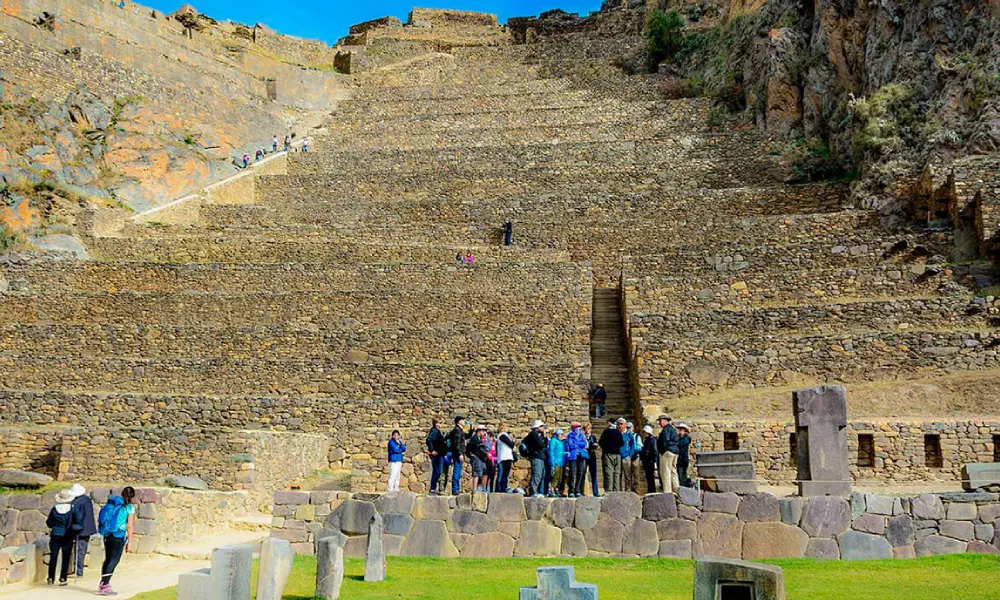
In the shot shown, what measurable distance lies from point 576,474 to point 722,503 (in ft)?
12.2

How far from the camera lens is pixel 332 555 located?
1159cm

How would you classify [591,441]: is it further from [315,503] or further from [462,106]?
[462,106]

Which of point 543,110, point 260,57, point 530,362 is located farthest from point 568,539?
point 260,57

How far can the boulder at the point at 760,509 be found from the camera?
1302 centimetres

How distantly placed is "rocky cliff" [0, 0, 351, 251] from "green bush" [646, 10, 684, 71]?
666 inches

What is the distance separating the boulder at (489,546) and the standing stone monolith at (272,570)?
2.82 meters

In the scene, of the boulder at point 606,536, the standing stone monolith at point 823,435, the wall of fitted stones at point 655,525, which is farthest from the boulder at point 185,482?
the standing stone monolith at point 823,435

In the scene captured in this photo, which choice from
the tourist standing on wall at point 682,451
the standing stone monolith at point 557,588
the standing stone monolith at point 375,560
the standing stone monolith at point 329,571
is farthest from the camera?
the tourist standing on wall at point 682,451

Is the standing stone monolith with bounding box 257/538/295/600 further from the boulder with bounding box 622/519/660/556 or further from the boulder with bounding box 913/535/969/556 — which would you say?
the boulder with bounding box 913/535/969/556

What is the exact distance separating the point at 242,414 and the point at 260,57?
32.7 m

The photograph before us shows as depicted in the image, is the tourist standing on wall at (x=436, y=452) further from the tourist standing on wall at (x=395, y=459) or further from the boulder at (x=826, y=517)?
the boulder at (x=826, y=517)

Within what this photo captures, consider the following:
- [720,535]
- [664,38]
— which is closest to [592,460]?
[720,535]

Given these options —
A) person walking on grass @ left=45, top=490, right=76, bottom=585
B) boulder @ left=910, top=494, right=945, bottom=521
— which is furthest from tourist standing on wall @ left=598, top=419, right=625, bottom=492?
person walking on grass @ left=45, top=490, right=76, bottom=585

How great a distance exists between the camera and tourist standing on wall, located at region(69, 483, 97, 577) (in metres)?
13.8
